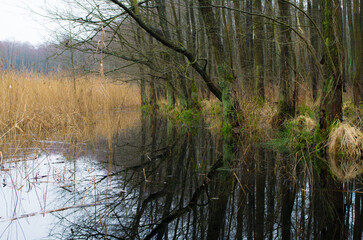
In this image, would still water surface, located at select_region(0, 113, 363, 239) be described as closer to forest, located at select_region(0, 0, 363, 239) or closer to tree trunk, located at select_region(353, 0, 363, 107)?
forest, located at select_region(0, 0, 363, 239)

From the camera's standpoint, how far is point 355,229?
5.97 ft

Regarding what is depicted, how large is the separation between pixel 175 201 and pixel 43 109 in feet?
17.7

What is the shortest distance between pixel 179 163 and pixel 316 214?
6.00 ft

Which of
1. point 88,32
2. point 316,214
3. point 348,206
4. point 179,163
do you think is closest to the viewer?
point 316,214

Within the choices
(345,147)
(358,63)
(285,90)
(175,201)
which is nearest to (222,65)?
(285,90)

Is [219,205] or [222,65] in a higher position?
[222,65]

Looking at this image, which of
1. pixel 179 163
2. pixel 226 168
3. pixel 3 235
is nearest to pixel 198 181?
pixel 226 168

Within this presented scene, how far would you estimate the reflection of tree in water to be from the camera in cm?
180

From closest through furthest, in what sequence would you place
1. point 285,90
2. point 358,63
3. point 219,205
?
point 219,205 < point 285,90 < point 358,63

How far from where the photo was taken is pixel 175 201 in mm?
2307

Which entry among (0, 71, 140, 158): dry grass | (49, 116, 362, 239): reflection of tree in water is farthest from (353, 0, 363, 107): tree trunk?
(0, 71, 140, 158): dry grass

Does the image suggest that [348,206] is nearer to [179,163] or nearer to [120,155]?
[179,163]

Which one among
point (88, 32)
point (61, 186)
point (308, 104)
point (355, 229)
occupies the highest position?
point (88, 32)

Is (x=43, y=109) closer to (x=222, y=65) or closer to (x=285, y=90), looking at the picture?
(x=222, y=65)
